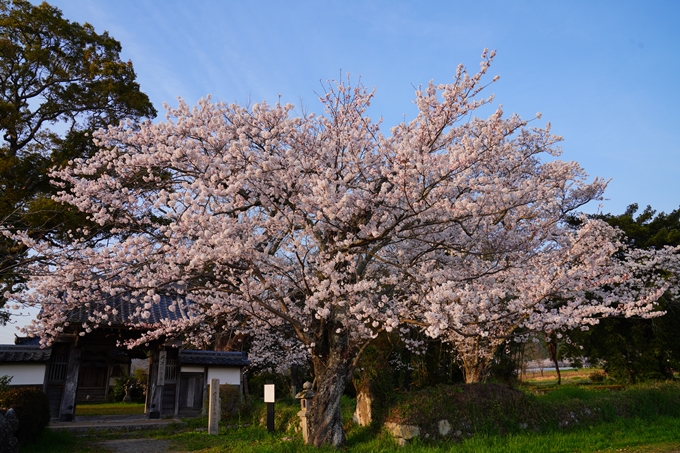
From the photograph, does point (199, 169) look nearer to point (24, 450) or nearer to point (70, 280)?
point (70, 280)

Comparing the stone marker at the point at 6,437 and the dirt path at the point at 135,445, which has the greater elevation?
the stone marker at the point at 6,437

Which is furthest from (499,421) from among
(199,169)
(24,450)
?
(24,450)

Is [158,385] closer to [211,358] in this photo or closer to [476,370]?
[211,358]

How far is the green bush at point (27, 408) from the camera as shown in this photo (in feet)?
29.9

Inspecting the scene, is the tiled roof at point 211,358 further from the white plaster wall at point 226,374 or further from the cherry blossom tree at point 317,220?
the cherry blossom tree at point 317,220

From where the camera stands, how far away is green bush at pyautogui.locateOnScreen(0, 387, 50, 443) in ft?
29.9

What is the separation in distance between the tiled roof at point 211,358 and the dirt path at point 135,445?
410cm

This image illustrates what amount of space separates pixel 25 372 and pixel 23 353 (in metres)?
0.61

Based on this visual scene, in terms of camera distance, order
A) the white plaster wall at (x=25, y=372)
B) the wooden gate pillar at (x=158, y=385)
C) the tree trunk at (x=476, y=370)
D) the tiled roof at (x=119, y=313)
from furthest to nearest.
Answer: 1. the wooden gate pillar at (x=158, y=385)
2. the tiled roof at (x=119, y=313)
3. the tree trunk at (x=476, y=370)
4. the white plaster wall at (x=25, y=372)

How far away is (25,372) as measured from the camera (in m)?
12.5

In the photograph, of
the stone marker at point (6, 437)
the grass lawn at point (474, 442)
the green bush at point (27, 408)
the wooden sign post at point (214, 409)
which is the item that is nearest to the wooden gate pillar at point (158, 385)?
the grass lawn at point (474, 442)

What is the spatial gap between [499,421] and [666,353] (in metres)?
11.9

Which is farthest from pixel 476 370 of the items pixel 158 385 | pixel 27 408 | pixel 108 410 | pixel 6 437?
pixel 108 410

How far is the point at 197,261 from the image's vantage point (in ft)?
22.8
